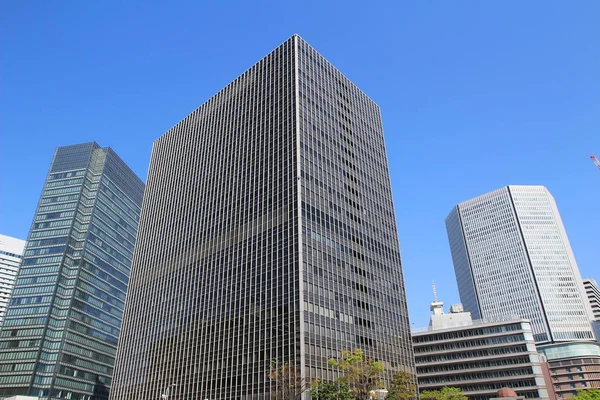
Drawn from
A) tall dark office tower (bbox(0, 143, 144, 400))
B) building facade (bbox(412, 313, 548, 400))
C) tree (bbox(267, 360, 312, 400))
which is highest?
tall dark office tower (bbox(0, 143, 144, 400))

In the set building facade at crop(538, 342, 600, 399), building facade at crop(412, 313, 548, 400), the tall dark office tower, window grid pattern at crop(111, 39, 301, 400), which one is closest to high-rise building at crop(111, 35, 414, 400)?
window grid pattern at crop(111, 39, 301, 400)

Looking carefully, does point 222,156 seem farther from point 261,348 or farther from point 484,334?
point 484,334

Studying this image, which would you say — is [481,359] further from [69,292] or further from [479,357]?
[69,292]

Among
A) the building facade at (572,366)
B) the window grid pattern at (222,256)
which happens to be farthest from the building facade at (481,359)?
the window grid pattern at (222,256)

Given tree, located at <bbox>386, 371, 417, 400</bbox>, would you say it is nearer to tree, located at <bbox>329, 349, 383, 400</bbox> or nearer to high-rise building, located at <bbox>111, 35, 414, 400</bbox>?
tree, located at <bbox>329, 349, 383, 400</bbox>

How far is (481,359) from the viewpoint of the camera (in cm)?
13038

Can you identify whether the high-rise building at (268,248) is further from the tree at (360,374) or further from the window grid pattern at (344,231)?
the tree at (360,374)

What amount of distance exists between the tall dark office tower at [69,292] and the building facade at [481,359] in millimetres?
118420

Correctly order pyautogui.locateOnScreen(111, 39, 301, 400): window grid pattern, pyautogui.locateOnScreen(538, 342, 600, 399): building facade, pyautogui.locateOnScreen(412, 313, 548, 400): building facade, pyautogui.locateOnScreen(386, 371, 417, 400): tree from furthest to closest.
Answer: pyautogui.locateOnScreen(538, 342, 600, 399): building facade, pyautogui.locateOnScreen(412, 313, 548, 400): building facade, pyautogui.locateOnScreen(111, 39, 301, 400): window grid pattern, pyautogui.locateOnScreen(386, 371, 417, 400): tree

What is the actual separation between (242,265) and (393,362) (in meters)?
38.0

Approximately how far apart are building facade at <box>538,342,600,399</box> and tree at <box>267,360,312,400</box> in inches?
5481

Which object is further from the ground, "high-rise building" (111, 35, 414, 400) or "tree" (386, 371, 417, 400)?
"high-rise building" (111, 35, 414, 400)

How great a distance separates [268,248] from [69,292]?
110 m

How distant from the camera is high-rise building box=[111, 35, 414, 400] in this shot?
281 feet
